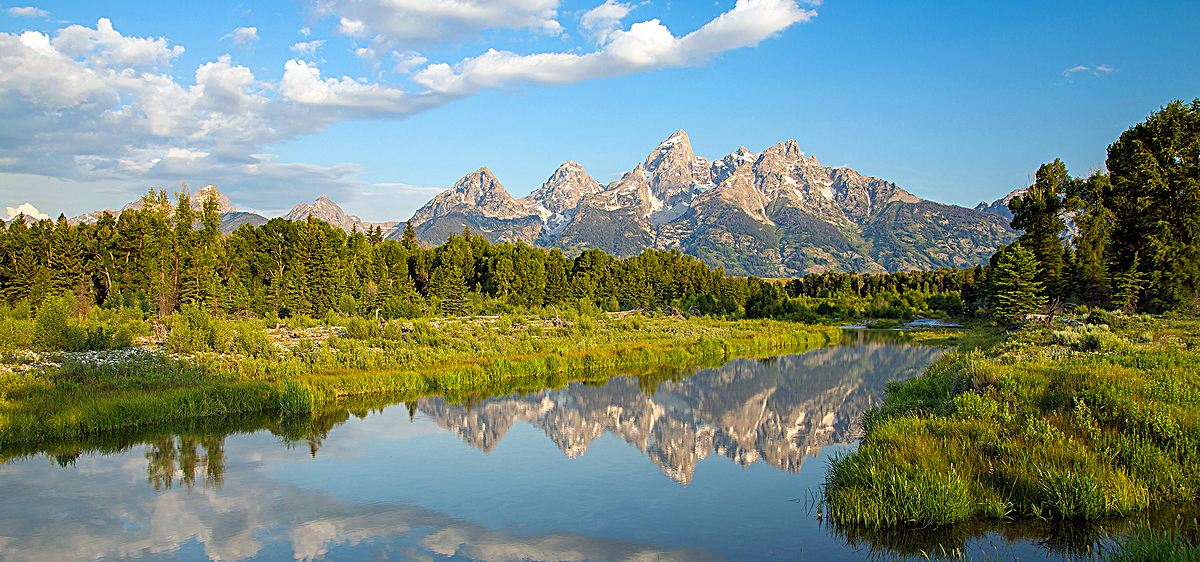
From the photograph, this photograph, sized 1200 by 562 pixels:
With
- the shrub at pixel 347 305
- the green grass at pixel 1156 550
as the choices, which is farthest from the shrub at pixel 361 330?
the green grass at pixel 1156 550

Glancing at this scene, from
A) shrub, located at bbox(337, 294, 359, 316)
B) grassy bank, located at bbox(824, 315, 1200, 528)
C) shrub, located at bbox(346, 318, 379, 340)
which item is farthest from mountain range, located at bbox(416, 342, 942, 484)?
shrub, located at bbox(337, 294, 359, 316)

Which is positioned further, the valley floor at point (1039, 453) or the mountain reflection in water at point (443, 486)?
the mountain reflection in water at point (443, 486)

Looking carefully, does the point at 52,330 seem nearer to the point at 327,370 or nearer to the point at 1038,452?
the point at 327,370

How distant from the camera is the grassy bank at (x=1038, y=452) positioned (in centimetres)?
1340

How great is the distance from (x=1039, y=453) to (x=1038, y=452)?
1.3 inches

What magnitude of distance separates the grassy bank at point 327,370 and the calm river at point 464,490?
5.48 ft

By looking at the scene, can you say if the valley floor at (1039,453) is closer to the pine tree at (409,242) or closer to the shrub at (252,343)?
the shrub at (252,343)

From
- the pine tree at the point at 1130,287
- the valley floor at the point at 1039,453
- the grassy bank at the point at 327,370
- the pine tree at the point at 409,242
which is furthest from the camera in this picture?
the pine tree at the point at 409,242

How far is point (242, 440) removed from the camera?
23.2 metres

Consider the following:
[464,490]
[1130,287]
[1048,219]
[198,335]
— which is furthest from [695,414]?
[1048,219]

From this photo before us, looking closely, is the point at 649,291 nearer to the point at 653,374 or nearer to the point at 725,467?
the point at 653,374

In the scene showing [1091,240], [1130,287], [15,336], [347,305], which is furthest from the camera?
[347,305]

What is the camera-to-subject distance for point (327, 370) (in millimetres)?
33656

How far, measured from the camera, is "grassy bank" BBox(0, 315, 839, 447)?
23719 millimetres
